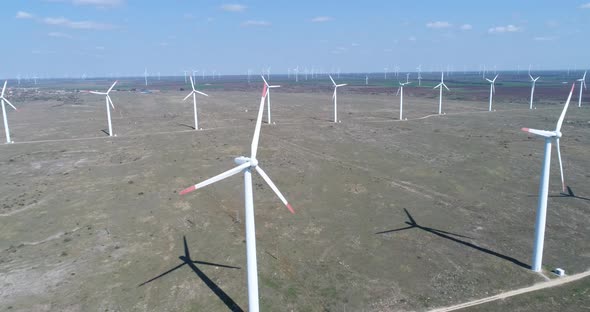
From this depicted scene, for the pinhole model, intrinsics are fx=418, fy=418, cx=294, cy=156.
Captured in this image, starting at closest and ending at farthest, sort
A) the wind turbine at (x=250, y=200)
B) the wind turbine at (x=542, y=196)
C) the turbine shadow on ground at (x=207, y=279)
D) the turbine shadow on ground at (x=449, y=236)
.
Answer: the wind turbine at (x=250, y=200) < the turbine shadow on ground at (x=207, y=279) < the wind turbine at (x=542, y=196) < the turbine shadow on ground at (x=449, y=236)

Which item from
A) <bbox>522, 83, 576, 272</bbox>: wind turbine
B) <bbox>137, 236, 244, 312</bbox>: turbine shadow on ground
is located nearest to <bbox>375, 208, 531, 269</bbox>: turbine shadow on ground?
<bbox>522, 83, 576, 272</bbox>: wind turbine

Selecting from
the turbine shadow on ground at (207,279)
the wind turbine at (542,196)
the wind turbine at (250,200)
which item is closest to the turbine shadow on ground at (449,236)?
the wind turbine at (542,196)

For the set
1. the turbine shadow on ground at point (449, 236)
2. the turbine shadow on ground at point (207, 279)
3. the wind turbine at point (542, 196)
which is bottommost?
the turbine shadow on ground at point (207, 279)

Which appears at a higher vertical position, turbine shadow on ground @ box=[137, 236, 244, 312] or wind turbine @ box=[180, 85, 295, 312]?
wind turbine @ box=[180, 85, 295, 312]

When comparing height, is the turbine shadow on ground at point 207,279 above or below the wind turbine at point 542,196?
below

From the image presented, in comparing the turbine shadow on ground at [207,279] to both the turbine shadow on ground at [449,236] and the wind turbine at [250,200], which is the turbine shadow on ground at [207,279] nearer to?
the wind turbine at [250,200]

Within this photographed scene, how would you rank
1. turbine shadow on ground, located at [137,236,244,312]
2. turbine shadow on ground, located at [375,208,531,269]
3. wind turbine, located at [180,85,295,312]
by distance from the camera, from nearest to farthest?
1. wind turbine, located at [180,85,295,312]
2. turbine shadow on ground, located at [137,236,244,312]
3. turbine shadow on ground, located at [375,208,531,269]

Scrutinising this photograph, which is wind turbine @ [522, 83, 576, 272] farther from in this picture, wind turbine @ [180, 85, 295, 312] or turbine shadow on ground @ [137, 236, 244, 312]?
turbine shadow on ground @ [137, 236, 244, 312]

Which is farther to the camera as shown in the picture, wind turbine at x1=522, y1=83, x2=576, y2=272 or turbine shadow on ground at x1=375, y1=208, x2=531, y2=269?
turbine shadow on ground at x1=375, y1=208, x2=531, y2=269

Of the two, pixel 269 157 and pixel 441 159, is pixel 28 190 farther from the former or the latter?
pixel 441 159

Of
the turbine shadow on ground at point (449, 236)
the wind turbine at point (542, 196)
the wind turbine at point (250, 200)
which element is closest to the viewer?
the wind turbine at point (250, 200)

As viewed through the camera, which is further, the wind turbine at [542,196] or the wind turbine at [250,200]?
the wind turbine at [542,196]

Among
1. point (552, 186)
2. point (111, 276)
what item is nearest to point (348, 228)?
point (111, 276)
